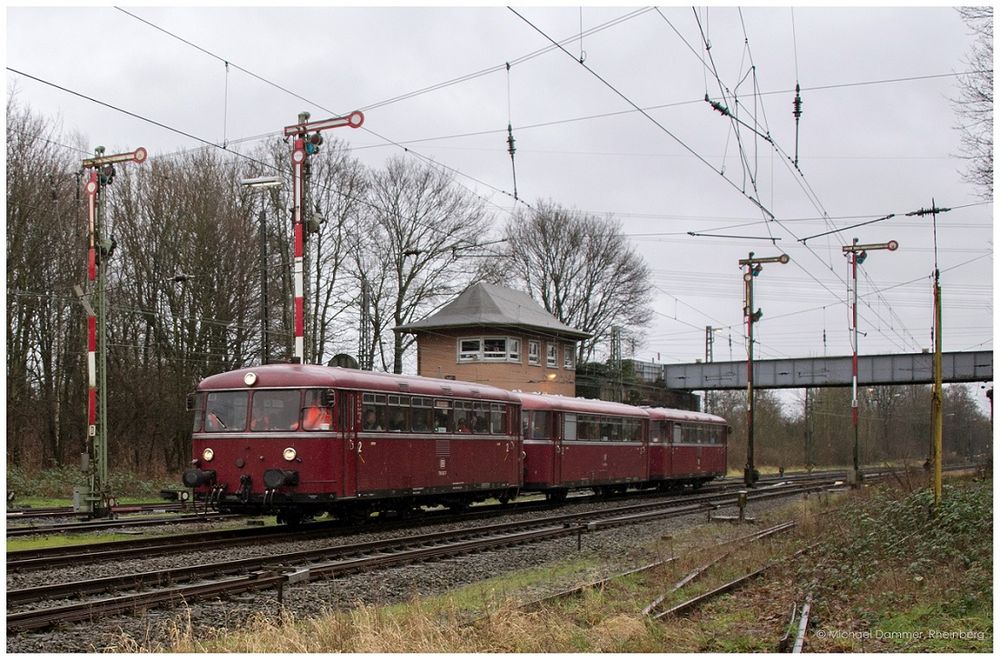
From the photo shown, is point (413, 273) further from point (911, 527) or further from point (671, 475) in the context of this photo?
point (911, 527)

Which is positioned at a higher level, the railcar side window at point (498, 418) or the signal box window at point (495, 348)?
the signal box window at point (495, 348)

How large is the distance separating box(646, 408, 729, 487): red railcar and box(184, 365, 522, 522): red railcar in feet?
50.7

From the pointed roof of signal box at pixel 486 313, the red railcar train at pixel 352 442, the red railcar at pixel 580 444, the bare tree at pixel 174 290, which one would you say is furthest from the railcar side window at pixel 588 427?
the pointed roof of signal box at pixel 486 313

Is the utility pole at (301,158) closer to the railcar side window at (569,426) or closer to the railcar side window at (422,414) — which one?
the railcar side window at (422,414)

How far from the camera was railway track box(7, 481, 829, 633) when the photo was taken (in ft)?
32.8

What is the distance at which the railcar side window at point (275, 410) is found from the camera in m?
17.5

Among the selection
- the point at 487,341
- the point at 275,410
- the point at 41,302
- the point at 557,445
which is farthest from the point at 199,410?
the point at 487,341

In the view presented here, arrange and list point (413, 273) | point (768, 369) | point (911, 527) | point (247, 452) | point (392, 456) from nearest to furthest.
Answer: point (911, 527), point (247, 452), point (392, 456), point (413, 273), point (768, 369)

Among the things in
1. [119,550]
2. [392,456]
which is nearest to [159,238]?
[392,456]

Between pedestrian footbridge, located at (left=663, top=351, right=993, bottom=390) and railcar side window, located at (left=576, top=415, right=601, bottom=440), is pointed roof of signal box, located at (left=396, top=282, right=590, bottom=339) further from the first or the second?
railcar side window, located at (left=576, top=415, right=601, bottom=440)

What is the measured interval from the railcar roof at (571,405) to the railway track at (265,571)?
5.22 meters

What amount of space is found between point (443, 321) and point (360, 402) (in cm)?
3292

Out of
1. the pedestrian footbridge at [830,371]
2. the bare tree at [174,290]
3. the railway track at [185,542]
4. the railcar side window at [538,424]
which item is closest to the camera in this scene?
the railway track at [185,542]

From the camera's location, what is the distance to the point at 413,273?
50.2 metres
